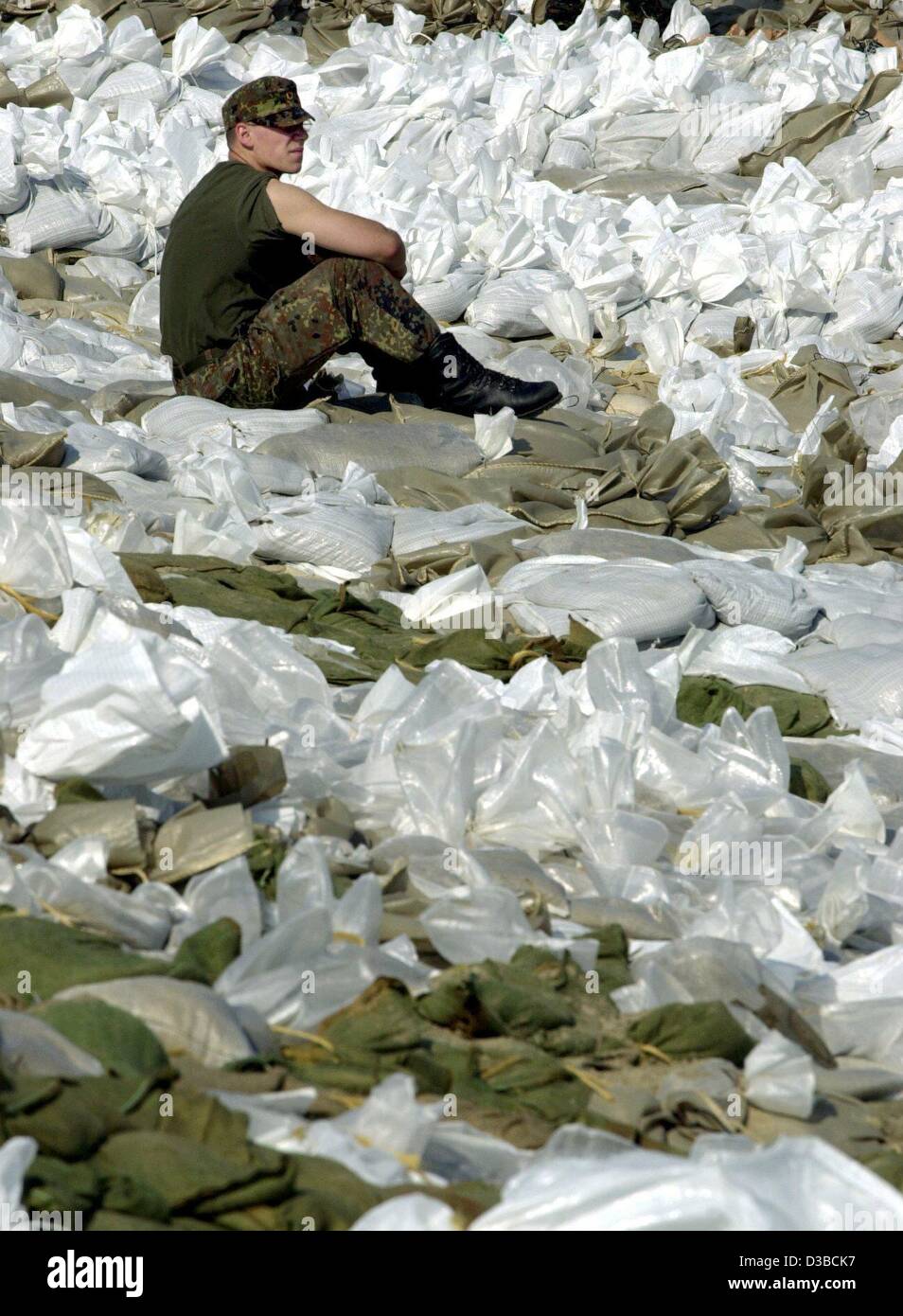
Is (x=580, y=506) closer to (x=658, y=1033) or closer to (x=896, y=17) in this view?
(x=658, y=1033)

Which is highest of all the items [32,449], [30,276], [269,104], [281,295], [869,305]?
[269,104]

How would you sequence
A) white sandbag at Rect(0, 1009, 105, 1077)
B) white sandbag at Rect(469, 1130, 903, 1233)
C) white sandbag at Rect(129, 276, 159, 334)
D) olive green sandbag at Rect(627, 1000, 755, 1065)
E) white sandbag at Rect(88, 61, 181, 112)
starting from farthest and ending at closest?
white sandbag at Rect(88, 61, 181, 112)
white sandbag at Rect(129, 276, 159, 334)
olive green sandbag at Rect(627, 1000, 755, 1065)
white sandbag at Rect(0, 1009, 105, 1077)
white sandbag at Rect(469, 1130, 903, 1233)

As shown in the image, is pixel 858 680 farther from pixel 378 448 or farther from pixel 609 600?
pixel 378 448

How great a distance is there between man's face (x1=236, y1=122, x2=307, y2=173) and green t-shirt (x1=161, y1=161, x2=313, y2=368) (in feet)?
0.18

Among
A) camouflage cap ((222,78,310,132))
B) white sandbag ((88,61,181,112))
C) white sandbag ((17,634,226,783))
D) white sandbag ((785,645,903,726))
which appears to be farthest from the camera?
white sandbag ((88,61,181,112))

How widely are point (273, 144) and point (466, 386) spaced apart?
2.72ft

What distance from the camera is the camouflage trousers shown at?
14.9 feet

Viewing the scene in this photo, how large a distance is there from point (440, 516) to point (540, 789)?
166 cm

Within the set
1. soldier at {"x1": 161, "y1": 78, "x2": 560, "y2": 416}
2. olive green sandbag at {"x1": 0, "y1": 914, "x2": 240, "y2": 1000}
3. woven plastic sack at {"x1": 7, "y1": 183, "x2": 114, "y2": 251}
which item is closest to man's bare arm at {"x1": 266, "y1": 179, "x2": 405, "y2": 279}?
soldier at {"x1": 161, "y1": 78, "x2": 560, "y2": 416}

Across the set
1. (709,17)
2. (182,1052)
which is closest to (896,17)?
(709,17)

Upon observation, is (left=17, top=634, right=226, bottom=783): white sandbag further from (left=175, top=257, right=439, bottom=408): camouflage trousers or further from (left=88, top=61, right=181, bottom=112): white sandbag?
(left=88, top=61, right=181, bottom=112): white sandbag

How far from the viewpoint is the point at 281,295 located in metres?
4.57

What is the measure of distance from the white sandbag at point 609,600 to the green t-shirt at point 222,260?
1420 millimetres

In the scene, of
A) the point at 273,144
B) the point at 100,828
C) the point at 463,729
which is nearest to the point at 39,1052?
the point at 100,828
